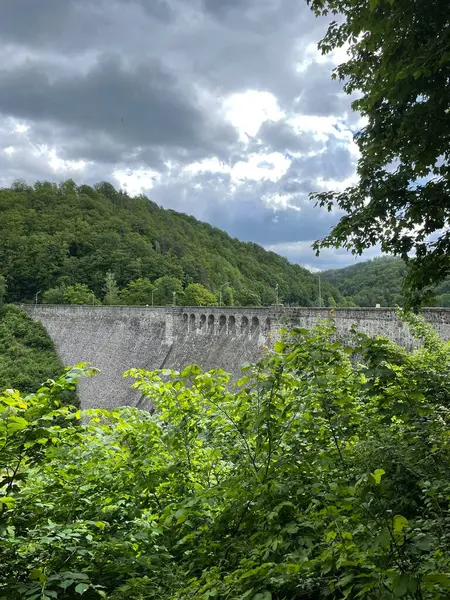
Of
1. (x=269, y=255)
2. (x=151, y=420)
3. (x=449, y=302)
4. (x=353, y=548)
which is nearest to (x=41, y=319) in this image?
(x=449, y=302)

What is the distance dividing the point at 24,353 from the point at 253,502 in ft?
147

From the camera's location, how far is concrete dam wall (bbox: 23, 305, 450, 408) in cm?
1819

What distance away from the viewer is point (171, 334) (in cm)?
3222

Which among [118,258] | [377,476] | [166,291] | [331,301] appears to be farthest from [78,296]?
[377,476]

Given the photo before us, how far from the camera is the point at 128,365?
3306 cm

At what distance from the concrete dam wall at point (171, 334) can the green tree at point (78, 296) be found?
45.0 feet

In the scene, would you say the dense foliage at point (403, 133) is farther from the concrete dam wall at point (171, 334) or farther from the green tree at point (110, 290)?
the green tree at point (110, 290)

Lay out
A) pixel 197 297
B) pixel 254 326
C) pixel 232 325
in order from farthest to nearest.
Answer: pixel 197 297, pixel 232 325, pixel 254 326

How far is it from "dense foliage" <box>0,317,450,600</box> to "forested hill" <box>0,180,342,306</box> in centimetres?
4773

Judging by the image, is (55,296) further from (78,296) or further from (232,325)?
(232,325)

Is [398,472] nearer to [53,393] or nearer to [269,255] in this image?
[53,393]

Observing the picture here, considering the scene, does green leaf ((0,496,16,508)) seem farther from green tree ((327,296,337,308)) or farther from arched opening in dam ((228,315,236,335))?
green tree ((327,296,337,308))

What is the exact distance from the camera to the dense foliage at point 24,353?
3816cm

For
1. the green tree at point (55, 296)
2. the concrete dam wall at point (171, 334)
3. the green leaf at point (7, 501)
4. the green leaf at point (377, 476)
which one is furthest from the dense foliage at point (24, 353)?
the green leaf at point (377, 476)
